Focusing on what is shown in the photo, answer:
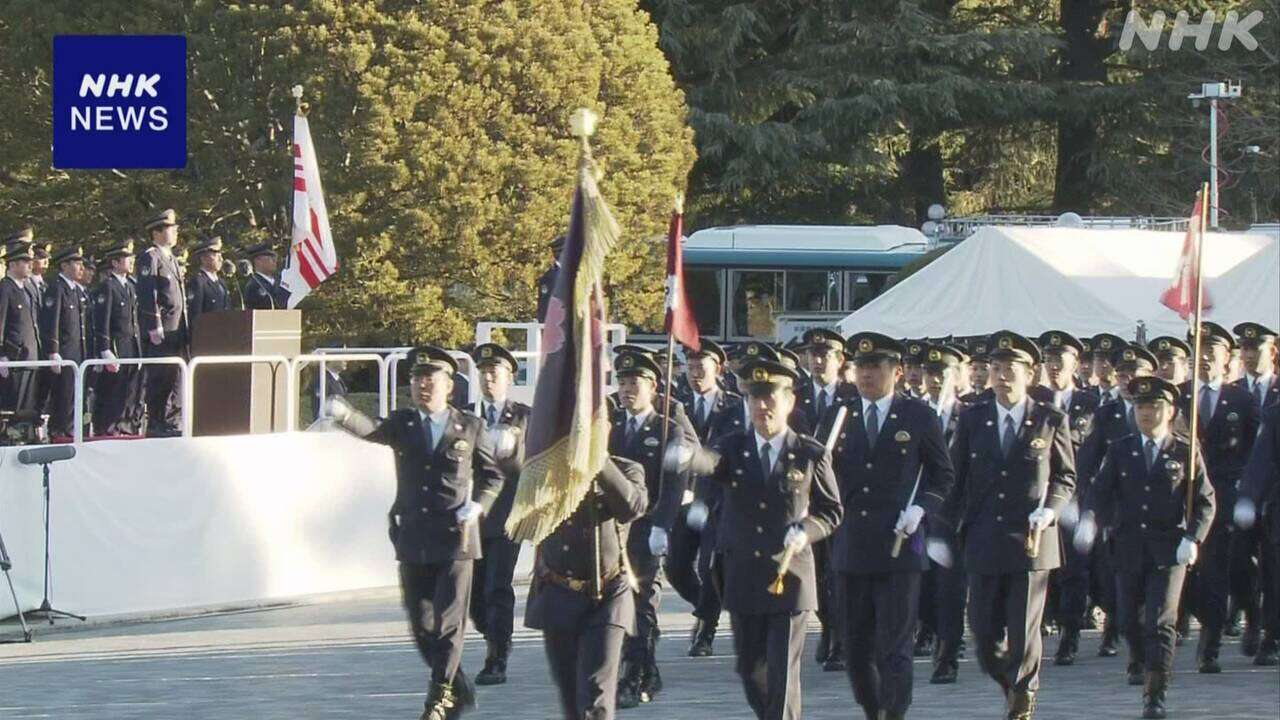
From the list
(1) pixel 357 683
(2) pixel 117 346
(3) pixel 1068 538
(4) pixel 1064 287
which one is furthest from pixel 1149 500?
(4) pixel 1064 287

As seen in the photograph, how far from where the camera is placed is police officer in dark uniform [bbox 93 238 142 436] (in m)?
18.1

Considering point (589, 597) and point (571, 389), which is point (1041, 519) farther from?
point (571, 389)

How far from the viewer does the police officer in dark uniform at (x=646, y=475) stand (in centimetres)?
1147

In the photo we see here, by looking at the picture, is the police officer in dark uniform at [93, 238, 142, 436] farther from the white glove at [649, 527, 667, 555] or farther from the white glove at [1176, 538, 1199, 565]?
the white glove at [1176, 538, 1199, 565]

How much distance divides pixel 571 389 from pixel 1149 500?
4432 mm

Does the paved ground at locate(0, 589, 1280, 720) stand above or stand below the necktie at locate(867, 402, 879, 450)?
below

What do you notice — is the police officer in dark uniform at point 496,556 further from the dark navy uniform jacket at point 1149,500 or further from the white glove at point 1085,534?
the dark navy uniform jacket at point 1149,500

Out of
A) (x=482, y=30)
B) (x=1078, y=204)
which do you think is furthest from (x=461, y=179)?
(x=1078, y=204)

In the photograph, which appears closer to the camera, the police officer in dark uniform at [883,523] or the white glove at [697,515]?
the police officer in dark uniform at [883,523]

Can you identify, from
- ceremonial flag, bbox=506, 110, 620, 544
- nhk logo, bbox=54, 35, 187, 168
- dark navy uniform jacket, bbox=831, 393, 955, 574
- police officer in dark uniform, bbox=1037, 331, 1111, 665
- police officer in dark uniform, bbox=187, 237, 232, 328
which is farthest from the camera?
nhk logo, bbox=54, 35, 187, 168

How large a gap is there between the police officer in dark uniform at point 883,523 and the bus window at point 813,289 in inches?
989

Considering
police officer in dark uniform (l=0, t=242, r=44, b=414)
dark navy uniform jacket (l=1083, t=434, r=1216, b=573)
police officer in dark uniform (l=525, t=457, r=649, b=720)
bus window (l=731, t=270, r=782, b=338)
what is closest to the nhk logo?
police officer in dark uniform (l=0, t=242, r=44, b=414)

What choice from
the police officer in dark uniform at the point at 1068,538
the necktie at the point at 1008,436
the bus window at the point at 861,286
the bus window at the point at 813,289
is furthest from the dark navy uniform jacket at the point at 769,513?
the bus window at the point at 813,289

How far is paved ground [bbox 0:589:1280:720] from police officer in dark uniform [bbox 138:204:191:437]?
3.40m
